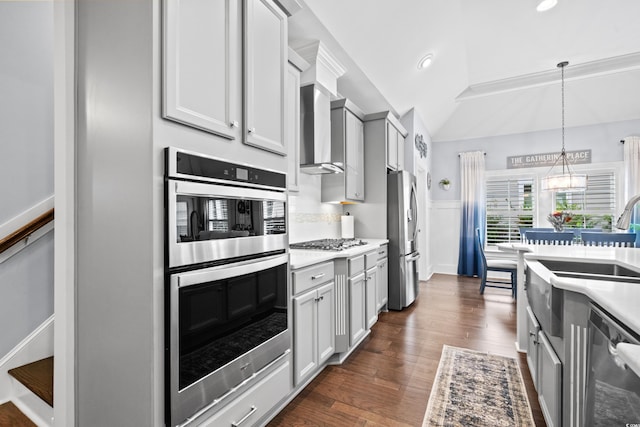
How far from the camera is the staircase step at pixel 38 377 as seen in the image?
1536 millimetres

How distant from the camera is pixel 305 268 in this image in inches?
81.7

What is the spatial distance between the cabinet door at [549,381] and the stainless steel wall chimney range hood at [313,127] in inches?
79.2

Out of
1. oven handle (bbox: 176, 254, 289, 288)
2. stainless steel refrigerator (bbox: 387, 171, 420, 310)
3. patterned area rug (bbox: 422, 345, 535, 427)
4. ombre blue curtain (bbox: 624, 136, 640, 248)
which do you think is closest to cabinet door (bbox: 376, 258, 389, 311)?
stainless steel refrigerator (bbox: 387, 171, 420, 310)

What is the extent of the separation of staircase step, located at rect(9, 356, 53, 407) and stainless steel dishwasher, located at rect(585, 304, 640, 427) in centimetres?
225

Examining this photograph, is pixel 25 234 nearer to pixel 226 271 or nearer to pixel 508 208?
pixel 226 271

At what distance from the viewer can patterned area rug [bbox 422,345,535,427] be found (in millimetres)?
1868

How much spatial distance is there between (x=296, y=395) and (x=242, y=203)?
1.44 m

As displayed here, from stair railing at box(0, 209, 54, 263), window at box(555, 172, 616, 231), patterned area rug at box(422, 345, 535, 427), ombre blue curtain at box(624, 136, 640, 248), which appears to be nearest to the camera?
stair railing at box(0, 209, 54, 263)

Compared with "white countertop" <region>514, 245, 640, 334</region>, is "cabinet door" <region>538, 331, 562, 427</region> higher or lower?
lower

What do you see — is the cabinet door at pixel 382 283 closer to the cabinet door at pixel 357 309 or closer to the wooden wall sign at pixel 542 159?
the cabinet door at pixel 357 309

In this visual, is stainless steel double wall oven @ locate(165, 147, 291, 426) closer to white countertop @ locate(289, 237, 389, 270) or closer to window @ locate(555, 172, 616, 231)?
white countertop @ locate(289, 237, 389, 270)

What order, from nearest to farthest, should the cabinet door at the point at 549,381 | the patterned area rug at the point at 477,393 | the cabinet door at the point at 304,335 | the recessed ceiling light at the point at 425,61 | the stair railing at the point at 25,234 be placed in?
the cabinet door at the point at 549,381
the stair railing at the point at 25,234
the patterned area rug at the point at 477,393
the cabinet door at the point at 304,335
the recessed ceiling light at the point at 425,61

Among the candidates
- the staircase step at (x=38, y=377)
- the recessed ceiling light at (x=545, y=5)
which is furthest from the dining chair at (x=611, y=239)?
the staircase step at (x=38, y=377)

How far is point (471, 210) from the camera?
6.09 meters
